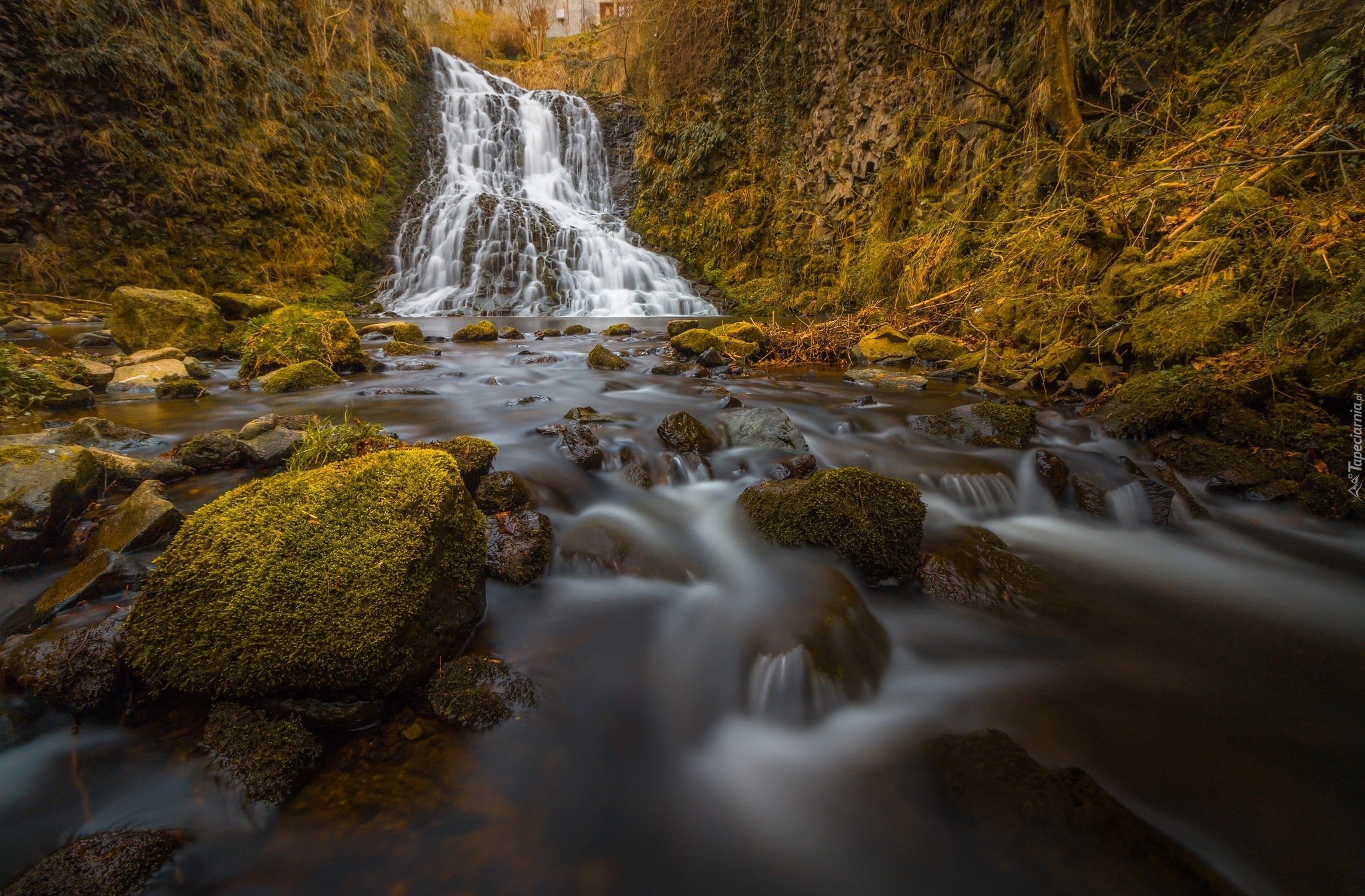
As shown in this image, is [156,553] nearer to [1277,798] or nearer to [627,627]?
[627,627]

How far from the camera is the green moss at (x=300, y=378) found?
18.1 ft

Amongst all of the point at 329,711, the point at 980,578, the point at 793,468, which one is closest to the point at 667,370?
the point at 793,468

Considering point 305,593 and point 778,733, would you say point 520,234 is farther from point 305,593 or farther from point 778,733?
point 778,733

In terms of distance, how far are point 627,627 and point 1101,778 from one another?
1.74 meters

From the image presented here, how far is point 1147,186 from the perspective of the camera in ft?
15.8

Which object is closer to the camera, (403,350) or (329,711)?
(329,711)

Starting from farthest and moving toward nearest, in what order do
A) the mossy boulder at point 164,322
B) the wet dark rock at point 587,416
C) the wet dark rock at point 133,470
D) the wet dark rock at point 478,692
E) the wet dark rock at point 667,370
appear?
the wet dark rock at point 667,370
the mossy boulder at point 164,322
the wet dark rock at point 587,416
the wet dark rock at point 133,470
the wet dark rock at point 478,692

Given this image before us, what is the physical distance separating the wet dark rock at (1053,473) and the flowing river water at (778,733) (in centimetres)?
12

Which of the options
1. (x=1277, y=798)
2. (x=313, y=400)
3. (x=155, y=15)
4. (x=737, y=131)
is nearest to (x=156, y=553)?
(x=313, y=400)

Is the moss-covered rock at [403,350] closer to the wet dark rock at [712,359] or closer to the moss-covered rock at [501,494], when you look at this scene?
the wet dark rock at [712,359]

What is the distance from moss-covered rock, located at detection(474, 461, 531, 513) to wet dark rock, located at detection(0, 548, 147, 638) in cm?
132

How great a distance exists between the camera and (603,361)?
23.2 ft

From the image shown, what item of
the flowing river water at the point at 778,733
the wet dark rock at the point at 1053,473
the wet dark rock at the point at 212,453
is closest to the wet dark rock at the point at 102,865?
the flowing river water at the point at 778,733

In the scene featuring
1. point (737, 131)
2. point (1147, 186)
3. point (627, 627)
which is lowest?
point (627, 627)
